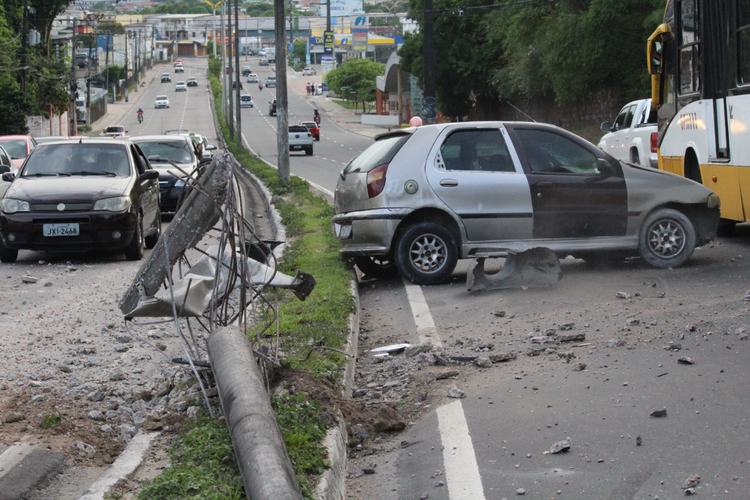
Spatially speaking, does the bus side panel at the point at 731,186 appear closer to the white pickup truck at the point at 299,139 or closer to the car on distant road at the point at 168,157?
the car on distant road at the point at 168,157

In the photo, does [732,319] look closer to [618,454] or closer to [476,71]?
[618,454]

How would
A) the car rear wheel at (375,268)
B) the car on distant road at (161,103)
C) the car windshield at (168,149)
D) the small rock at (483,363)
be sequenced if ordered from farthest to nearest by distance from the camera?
the car on distant road at (161,103) → the car windshield at (168,149) → the car rear wheel at (375,268) → the small rock at (483,363)

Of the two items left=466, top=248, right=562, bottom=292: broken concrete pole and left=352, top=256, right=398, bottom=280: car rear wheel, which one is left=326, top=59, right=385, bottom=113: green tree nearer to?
left=352, top=256, right=398, bottom=280: car rear wheel

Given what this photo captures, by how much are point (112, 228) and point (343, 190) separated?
3.56 meters

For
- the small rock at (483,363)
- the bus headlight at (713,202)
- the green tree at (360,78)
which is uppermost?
the green tree at (360,78)

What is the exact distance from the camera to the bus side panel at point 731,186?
1194 cm

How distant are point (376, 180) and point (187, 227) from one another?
16.3 ft

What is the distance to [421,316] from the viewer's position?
9.32m

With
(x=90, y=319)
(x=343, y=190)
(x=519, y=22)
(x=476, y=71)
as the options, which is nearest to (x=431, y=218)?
(x=343, y=190)

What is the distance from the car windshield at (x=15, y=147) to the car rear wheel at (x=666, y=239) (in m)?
16.1

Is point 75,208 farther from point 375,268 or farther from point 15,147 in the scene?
point 15,147


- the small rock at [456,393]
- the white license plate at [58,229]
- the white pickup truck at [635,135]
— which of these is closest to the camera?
the small rock at [456,393]

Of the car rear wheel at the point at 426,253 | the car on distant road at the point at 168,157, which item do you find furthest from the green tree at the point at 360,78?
the car rear wheel at the point at 426,253

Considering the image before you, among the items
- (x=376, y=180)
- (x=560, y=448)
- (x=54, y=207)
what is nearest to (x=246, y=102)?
(x=54, y=207)
